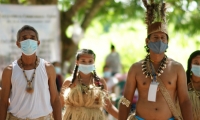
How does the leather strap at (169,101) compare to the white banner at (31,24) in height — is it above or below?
below

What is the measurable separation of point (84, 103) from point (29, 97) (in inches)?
53.1

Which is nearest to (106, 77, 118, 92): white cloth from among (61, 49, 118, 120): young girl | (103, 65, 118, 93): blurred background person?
(103, 65, 118, 93): blurred background person

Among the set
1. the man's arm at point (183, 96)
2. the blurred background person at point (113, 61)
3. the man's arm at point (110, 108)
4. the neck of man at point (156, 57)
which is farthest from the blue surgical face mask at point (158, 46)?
the blurred background person at point (113, 61)

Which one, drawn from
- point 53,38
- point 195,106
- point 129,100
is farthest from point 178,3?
point 129,100

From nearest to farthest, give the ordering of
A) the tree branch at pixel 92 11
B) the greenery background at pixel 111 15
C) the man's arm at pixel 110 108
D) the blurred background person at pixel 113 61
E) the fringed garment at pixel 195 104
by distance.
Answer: the fringed garment at pixel 195 104 < the man's arm at pixel 110 108 < the greenery background at pixel 111 15 < the tree branch at pixel 92 11 < the blurred background person at pixel 113 61

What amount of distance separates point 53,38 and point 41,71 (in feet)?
22.4

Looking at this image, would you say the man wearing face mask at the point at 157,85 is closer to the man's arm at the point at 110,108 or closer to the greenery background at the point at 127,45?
the man's arm at the point at 110,108

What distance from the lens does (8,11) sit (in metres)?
12.2

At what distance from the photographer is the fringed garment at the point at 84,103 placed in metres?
7.02

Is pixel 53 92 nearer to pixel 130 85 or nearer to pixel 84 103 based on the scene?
pixel 130 85

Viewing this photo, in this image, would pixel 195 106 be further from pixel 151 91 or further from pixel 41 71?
pixel 41 71

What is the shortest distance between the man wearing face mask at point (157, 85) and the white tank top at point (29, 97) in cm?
88

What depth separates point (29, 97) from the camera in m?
5.85

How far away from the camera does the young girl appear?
23.1ft
